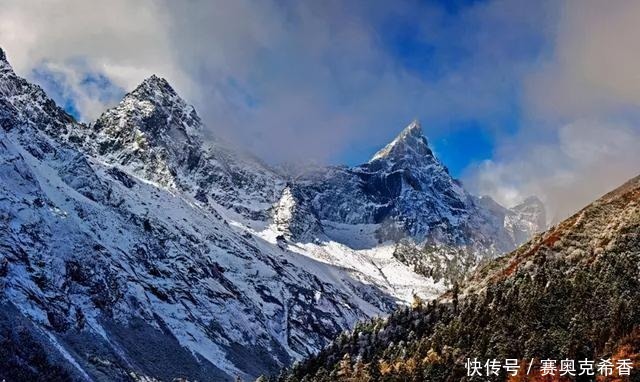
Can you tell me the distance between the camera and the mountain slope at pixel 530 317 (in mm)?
122062

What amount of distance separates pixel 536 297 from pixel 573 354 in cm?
2157

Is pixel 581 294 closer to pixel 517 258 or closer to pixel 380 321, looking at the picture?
pixel 517 258

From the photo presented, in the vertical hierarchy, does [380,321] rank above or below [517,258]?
below

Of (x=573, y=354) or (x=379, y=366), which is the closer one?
(x=573, y=354)

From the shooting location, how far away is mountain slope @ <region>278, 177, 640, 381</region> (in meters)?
122

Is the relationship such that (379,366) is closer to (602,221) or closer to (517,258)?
(517,258)

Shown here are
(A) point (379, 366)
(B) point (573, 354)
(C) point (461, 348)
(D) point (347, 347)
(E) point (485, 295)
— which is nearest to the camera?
(B) point (573, 354)

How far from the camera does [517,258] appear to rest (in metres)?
180

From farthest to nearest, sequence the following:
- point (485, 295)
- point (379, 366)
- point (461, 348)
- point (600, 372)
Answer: point (485, 295)
point (379, 366)
point (461, 348)
point (600, 372)

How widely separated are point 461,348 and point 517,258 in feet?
172

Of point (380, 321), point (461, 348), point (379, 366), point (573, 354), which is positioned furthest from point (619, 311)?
Result: point (380, 321)

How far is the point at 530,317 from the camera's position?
5256 inches

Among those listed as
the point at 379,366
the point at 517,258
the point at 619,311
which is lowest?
the point at 379,366

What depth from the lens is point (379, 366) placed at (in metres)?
143
